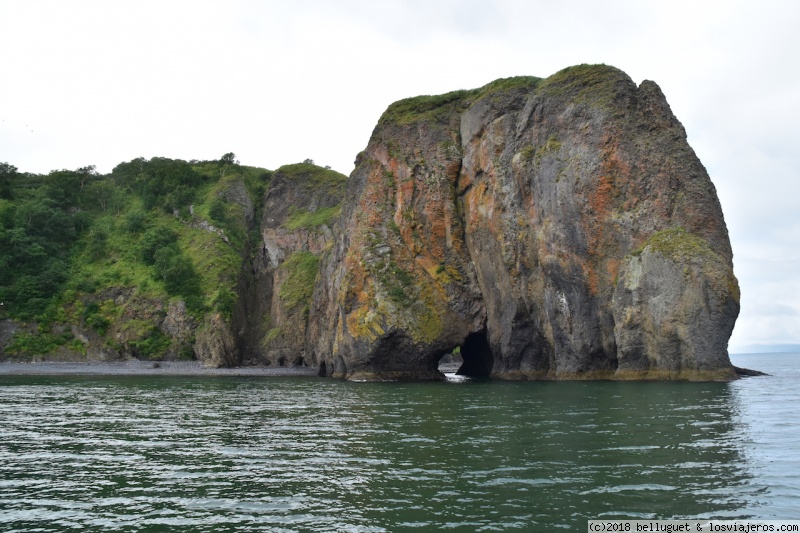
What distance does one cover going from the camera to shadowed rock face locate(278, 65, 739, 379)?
4606 centimetres

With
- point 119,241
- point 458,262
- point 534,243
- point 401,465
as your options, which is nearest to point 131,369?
point 119,241

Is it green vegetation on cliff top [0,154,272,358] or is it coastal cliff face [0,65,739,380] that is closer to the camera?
coastal cliff face [0,65,739,380]

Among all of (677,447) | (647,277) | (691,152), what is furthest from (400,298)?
(677,447)

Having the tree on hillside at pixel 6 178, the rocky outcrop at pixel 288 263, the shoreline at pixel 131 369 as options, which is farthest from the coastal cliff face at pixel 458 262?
the tree on hillside at pixel 6 178

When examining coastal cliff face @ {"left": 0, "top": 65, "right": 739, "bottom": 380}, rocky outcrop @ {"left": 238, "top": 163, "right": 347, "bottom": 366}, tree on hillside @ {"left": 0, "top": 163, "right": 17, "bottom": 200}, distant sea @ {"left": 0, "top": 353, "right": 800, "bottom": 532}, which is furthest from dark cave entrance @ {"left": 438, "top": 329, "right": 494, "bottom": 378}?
tree on hillside @ {"left": 0, "top": 163, "right": 17, "bottom": 200}

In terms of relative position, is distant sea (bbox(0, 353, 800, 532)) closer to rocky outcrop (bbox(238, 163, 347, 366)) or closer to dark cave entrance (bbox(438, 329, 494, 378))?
dark cave entrance (bbox(438, 329, 494, 378))

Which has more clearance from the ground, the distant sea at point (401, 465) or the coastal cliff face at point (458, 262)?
the coastal cliff face at point (458, 262)

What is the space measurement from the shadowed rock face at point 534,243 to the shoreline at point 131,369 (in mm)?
7363

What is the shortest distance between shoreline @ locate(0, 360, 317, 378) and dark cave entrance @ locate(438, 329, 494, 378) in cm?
1823

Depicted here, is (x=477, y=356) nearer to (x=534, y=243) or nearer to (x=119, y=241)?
(x=534, y=243)

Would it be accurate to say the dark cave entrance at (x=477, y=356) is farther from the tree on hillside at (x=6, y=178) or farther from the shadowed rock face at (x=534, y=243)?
the tree on hillside at (x=6, y=178)

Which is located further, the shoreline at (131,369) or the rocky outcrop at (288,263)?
the rocky outcrop at (288,263)

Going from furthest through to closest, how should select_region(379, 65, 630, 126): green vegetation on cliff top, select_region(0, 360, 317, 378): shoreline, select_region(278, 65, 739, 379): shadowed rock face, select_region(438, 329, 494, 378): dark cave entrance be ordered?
1. select_region(0, 360, 317, 378): shoreline
2. select_region(438, 329, 494, 378): dark cave entrance
3. select_region(379, 65, 630, 126): green vegetation on cliff top
4. select_region(278, 65, 739, 379): shadowed rock face

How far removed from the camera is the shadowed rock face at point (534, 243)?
46.1 m
